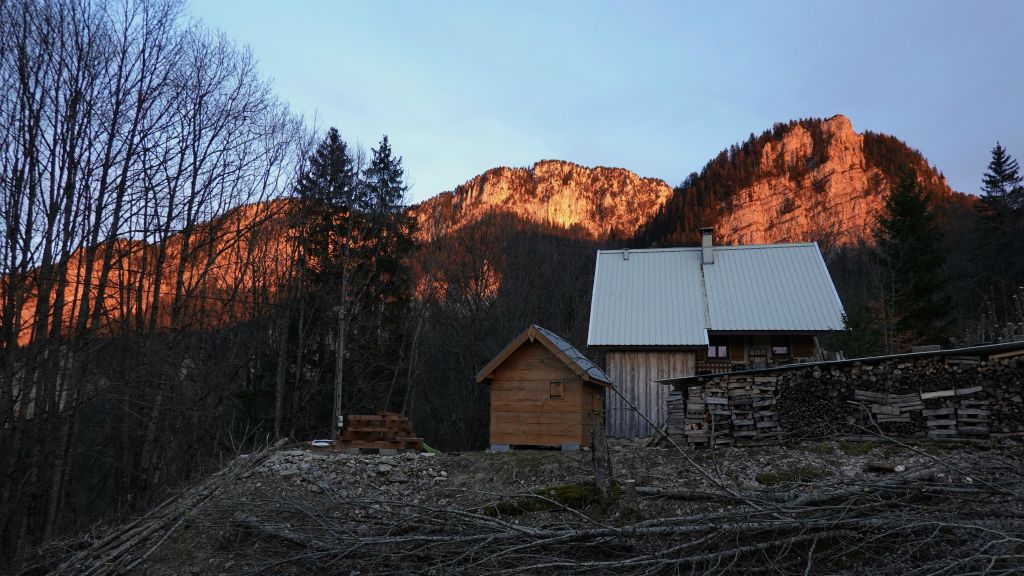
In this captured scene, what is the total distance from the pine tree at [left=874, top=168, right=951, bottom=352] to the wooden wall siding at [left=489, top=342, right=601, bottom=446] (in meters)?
15.6

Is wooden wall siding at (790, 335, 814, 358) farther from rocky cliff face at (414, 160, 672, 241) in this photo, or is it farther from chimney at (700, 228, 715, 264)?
rocky cliff face at (414, 160, 672, 241)

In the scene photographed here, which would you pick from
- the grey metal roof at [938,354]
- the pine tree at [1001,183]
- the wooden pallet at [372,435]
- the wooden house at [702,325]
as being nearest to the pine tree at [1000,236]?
the pine tree at [1001,183]

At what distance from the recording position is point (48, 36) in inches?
528

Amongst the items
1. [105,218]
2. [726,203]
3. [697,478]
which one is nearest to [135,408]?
[105,218]

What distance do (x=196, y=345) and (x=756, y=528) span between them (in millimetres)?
19468

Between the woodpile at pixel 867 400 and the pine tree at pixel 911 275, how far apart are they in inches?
505

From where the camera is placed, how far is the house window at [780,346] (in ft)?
69.4

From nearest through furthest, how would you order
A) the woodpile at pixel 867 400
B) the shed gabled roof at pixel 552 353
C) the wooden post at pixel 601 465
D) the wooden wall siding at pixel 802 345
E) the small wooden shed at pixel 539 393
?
the wooden post at pixel 601 465, the woodpile at pixel 867 400, the shed gabled roof at pixel 552 353, the small wooden shed at pixel 539 393, the wooden wall siding at pixel 802 345

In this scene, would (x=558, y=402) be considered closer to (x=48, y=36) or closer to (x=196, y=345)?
(x=196, y=345)

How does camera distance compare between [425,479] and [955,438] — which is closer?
[955,438]

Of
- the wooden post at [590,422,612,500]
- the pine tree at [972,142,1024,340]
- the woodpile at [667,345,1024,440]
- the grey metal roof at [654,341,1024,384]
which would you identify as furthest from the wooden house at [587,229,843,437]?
the pine tree at [972,142,1024,340]

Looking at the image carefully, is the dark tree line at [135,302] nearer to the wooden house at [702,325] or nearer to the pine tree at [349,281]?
the pine tree at [349,281]

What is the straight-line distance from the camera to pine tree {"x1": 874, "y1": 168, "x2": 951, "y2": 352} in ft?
87.9

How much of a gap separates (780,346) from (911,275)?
38.4 ft
